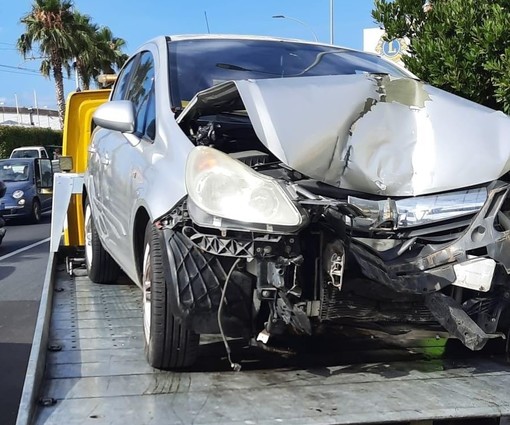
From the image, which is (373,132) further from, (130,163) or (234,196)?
(130,163)

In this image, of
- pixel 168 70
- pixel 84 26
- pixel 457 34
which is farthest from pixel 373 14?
pixel 84 26

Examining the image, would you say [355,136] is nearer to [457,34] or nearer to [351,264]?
[351,264]

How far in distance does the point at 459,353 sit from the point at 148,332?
5.06 ft

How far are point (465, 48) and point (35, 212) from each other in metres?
14.5

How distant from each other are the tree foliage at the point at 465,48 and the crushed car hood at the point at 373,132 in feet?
8.22

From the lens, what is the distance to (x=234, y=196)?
109 inches

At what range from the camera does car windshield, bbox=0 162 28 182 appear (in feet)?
62.4

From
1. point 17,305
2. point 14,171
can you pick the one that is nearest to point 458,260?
point 17,305

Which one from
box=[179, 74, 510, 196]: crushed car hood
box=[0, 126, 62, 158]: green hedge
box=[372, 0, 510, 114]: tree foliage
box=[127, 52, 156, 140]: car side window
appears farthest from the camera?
box=[0, 126, 62, 158]: green hedge

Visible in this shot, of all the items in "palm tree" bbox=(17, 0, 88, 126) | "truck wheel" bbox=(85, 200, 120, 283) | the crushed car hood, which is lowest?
"truck wheel" bbox=(85, 200, 120, 283)

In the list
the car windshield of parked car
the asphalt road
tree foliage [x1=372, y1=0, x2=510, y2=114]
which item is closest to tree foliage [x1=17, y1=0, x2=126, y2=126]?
the car windshield of parked car

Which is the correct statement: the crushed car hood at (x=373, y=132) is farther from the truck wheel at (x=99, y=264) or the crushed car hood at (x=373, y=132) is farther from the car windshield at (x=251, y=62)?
the truck wheel at (x=99, y=264)

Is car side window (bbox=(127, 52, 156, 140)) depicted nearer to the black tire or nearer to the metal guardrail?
Answer: the metal guardrail

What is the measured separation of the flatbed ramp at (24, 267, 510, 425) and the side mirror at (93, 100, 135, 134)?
1.13 meters
